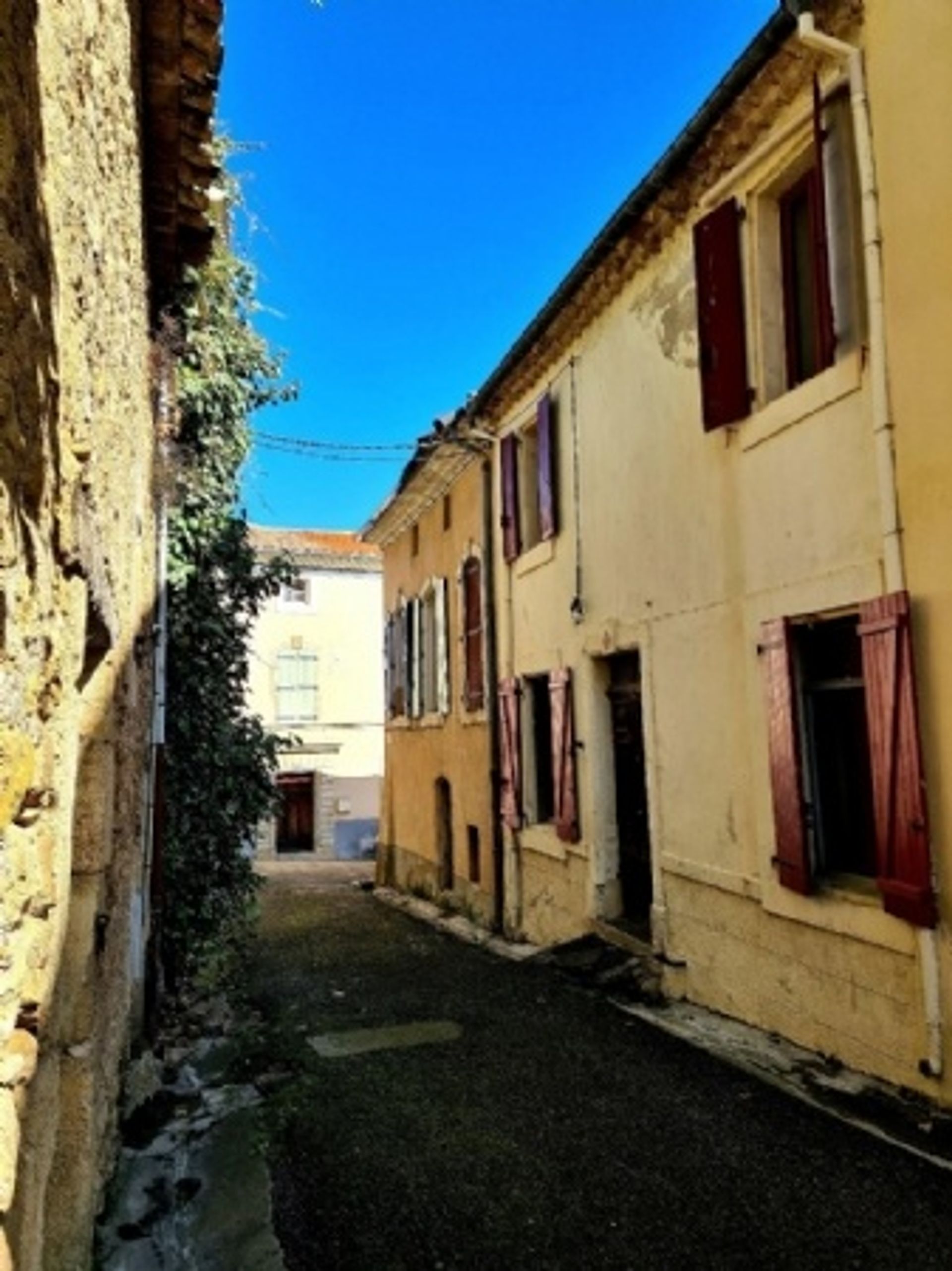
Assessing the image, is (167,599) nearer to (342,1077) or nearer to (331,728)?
(342,1077)

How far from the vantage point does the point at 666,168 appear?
662cm

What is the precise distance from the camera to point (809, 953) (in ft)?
17.9

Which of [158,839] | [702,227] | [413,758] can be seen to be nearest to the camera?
[158,839]

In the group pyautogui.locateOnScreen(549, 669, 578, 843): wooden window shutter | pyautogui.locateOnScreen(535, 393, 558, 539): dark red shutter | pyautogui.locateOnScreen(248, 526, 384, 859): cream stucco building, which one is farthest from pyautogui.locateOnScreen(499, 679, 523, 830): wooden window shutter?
pyautogui.locateOnScreen(248, 526, 384, 859): cream stucco building

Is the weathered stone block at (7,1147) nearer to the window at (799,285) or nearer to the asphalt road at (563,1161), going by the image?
the asphalt road at (563,1161)

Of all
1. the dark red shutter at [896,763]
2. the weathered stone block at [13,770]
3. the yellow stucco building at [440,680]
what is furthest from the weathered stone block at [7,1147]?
the yellow stucco building at [440,680]

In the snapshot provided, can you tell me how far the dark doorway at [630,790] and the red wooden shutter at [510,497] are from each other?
2493 mm

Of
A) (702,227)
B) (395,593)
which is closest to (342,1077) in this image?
(702,227)

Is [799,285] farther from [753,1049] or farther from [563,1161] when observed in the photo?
[563,1161]

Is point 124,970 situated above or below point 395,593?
below

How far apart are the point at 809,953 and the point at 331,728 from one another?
22635 millimetres

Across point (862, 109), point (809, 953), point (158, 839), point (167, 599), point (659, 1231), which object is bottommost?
point (659, 1231)

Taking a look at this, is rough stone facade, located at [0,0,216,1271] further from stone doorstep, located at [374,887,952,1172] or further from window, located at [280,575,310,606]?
window, located at [280,575,310,606]

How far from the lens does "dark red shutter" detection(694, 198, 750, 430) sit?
617 centimetres
